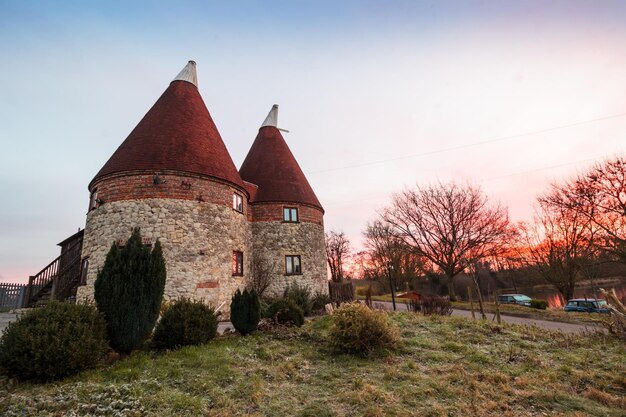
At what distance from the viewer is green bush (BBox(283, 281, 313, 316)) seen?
16.0 m

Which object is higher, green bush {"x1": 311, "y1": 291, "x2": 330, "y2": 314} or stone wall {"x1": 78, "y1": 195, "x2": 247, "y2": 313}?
stone wall {"x1": 78, "y1": 195, "x2": 247, "y2": 313}

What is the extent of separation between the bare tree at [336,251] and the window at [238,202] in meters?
31.7

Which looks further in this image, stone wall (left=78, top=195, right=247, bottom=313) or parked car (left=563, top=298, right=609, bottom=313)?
parked car (left=563, top=298, right=609, bottom=313)

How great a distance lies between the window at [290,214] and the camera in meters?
18.7

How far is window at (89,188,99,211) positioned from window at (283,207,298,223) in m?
9.10

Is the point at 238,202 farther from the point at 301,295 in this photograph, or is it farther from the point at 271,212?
the point at 301,295

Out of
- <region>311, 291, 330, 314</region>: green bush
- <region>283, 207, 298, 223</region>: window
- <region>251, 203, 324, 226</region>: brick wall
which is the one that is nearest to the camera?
<region>311, 291, 330, 314</region>: green bush

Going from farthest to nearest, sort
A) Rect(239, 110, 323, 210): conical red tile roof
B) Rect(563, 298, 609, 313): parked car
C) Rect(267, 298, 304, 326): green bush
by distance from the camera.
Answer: Rect(563, 298, 609, 313): parked car < Rect(239, 110, 323, 210): conical red tile roof < Rect(267, 298, 304, 326): green bush

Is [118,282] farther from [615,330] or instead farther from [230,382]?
[615,330]

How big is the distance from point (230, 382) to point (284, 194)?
13592 millimetres

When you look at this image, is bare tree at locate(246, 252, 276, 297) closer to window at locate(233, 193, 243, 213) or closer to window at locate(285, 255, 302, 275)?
window at locate(285, 255, 302, 275)

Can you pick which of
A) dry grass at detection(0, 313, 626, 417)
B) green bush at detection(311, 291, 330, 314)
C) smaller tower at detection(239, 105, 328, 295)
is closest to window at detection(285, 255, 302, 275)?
smaller tower at detection(239, 105, 328, 295)

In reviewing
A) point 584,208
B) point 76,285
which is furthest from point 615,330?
point 76,285

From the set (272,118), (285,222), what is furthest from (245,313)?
(272,118)
